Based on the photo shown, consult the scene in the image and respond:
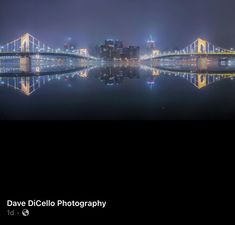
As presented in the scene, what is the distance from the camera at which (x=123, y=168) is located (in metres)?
1.80

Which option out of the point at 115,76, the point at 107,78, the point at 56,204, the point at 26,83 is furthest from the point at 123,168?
the point at 115,76

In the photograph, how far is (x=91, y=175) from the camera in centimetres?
175

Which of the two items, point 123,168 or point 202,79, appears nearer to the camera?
point 123,168

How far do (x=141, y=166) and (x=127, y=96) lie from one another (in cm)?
203

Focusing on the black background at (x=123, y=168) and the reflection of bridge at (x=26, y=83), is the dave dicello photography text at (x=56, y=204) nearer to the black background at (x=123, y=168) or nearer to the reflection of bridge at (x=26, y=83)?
the black background at (x=123, y=168)

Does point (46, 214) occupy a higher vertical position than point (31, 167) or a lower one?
lower

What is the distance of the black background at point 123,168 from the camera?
156 cm

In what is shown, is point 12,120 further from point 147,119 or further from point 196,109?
point 196,109

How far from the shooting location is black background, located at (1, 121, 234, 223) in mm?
1558

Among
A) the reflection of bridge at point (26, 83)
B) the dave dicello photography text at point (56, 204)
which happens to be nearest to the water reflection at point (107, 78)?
the reflection of bridge at point (26, 83)

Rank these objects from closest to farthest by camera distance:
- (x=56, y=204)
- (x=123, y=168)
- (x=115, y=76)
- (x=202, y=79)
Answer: (x=56, y=204)
(x=123, y=168)
(x=202, y=79)
(x=115, y=76)

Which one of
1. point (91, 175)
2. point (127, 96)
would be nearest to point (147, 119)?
point (91, 175)

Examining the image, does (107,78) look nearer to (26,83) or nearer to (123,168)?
(26,83)

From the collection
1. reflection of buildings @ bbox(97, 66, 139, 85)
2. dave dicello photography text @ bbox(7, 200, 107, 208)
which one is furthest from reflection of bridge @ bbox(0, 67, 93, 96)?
dave dicello photography text @ bbox(7, 200, 107, 208)
